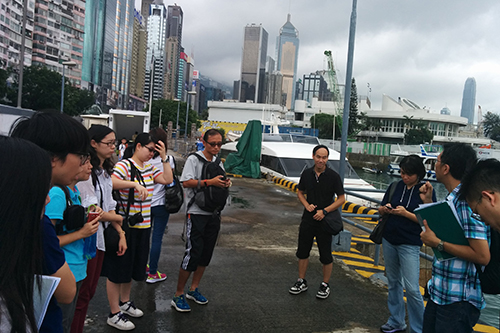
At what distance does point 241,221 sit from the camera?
30.1 feet

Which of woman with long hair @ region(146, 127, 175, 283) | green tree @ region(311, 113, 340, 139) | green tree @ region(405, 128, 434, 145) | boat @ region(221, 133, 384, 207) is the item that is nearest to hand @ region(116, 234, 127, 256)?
woman with long hair @ region(146, 127, 175, 283)

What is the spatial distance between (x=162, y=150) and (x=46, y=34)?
91831 mm

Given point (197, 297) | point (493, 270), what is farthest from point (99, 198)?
point (493, 270)

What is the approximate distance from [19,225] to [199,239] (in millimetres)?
3136

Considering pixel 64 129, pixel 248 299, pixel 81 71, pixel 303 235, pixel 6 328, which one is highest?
pixel 81 71

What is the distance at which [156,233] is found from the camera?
514 centimetres

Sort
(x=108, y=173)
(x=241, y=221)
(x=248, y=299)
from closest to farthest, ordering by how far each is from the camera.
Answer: (x=108, y=173) → (x=248, y=299) → (x=241, y=221)

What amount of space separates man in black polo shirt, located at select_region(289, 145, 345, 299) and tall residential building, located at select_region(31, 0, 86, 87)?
81.9 meters

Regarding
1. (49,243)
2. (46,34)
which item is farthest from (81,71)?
(49,243)

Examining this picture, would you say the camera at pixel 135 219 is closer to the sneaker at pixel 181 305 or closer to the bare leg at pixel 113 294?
the bare leg at pixel 113 294

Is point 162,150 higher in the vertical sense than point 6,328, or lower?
higher

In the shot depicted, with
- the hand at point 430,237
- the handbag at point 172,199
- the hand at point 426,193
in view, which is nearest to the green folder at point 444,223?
the hand at point 430,237

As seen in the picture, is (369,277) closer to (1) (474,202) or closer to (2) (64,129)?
(1) (474,202)

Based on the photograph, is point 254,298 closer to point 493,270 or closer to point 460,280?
point 460,280
